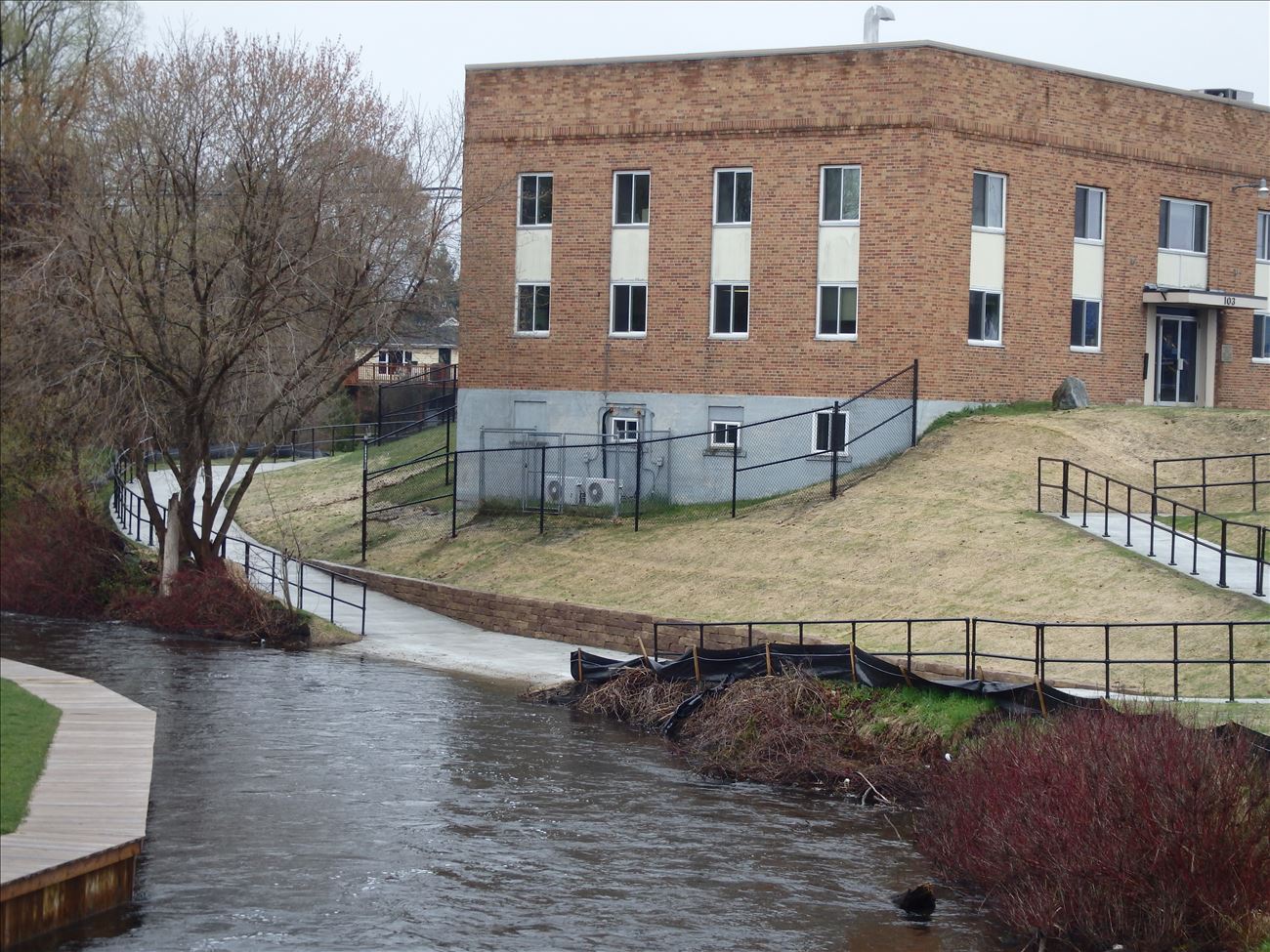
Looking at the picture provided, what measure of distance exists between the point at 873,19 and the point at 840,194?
6.08m

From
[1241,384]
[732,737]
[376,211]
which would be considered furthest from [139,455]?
[1241,384]

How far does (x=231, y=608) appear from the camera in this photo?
104 ft

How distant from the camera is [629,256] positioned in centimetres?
3872

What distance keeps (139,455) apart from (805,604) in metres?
16.0

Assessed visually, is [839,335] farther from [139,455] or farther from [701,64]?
[139,455]

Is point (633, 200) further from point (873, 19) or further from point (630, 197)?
point (873, 19)

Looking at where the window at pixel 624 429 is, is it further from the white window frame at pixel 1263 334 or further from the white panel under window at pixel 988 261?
the white window frame at pixel 1263 334

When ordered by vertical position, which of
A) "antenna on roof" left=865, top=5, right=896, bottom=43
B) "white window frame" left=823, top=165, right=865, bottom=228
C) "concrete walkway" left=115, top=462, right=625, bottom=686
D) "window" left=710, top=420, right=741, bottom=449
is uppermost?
"antenna on roof" left=865, top=5, right=896, bottom=43

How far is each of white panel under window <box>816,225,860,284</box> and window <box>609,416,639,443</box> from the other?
584 centimetres

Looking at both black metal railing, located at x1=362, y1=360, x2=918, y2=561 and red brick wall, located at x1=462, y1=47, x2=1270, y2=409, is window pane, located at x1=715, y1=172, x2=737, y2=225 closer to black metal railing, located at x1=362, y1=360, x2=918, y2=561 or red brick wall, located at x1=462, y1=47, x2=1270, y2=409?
red brick wall, located at x1=462, y1=47, x2=1270, y2=409

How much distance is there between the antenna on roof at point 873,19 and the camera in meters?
39.6

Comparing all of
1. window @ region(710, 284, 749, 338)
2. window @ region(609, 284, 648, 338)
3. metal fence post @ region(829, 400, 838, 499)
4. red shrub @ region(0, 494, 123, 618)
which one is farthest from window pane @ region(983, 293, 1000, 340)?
red shrub @ region(0, 494, 123, 618)

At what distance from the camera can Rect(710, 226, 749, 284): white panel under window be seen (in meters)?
37.6

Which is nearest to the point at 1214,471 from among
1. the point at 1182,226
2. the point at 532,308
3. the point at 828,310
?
the point at 828,310
